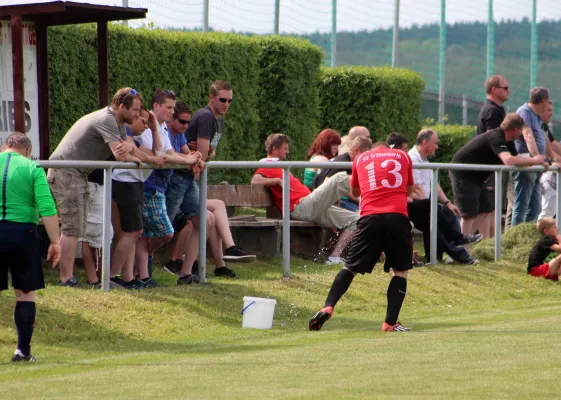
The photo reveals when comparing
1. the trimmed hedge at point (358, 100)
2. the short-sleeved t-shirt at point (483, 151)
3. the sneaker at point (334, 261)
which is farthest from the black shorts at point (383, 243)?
the trimmed hedge at point (358, 100)

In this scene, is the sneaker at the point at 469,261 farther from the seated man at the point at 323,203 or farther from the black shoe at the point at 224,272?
the black shoe at the point at 224,272

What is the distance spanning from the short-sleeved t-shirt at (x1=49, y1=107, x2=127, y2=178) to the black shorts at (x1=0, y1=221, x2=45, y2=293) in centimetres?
188

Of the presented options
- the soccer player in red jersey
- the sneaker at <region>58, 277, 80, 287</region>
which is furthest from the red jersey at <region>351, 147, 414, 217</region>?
the sneaker at <region>58, 277, 80, 287</region>

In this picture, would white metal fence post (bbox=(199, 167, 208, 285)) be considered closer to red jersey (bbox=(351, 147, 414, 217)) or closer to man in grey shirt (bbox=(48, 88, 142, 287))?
man in grey shirt (bbox=(48, 88, 142, 287))

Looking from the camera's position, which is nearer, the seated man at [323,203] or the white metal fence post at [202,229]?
the white metal fence post at [202,229]

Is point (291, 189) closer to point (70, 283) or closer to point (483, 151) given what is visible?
point (483, 151)

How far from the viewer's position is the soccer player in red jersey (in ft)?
34.4

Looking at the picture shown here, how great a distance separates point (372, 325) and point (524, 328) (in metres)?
1.35

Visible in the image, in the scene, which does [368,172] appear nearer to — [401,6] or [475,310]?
[475,310]

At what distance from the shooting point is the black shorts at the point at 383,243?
10.5 meters

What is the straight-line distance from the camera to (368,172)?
10.7 m

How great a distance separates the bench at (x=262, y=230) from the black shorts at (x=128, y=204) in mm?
2828

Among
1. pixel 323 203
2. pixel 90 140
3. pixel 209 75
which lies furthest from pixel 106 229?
pixel 209 75

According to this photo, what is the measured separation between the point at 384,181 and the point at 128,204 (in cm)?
233
